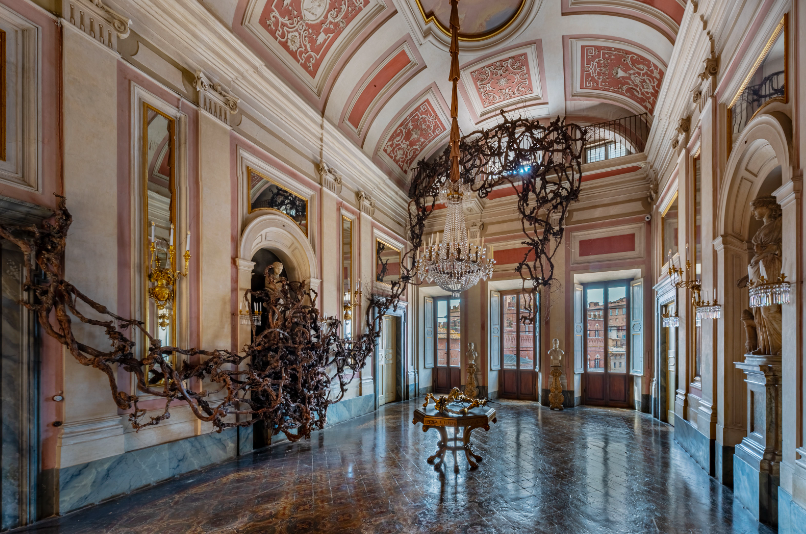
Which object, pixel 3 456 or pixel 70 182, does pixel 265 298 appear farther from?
pixel 3 456

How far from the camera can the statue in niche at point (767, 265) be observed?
3725mm

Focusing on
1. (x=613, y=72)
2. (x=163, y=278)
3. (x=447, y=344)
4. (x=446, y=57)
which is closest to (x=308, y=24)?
(x=446, y=57)

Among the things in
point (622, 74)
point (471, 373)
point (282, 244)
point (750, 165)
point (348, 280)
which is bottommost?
point (471, 373)

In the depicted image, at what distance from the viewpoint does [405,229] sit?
38.7 ft

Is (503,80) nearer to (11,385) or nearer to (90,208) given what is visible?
(90,208)

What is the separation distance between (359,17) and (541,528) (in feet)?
23.9

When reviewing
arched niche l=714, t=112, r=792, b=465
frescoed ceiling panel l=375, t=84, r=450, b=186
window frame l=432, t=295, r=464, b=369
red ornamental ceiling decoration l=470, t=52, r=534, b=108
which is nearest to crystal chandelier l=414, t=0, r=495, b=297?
red ornamental ceiling decoration l=470, t=52, r=534, b=108

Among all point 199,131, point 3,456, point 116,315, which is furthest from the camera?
point 199,131

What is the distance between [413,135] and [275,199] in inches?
185

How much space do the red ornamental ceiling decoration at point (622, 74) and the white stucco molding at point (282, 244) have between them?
623 cm

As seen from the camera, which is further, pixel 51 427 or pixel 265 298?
pixel 265 298

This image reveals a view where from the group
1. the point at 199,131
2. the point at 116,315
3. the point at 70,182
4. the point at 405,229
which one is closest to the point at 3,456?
the point at 116,315

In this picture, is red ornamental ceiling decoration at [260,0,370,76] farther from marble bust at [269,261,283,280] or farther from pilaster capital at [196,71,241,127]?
marble bust at [269,261,283,280]

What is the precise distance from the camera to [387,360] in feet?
34.8
